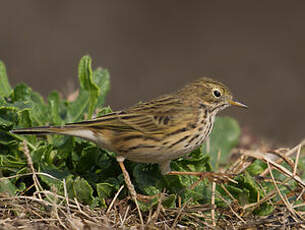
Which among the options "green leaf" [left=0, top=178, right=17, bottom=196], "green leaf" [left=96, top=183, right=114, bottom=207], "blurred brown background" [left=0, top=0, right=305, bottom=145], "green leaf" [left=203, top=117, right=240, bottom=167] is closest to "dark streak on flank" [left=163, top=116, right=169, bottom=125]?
"green leaf" [left=96, top=183, right=114, bottom=207]

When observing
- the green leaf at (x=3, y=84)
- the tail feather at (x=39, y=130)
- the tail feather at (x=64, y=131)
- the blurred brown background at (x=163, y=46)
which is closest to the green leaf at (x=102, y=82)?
the green leaf at (x=3, y=84)

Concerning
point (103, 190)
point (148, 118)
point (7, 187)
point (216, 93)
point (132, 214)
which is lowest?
point (132, 214)

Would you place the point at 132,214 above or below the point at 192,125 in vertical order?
below

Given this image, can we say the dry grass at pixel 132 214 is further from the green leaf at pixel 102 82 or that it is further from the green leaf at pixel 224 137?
the green leaf at pixel 102 82

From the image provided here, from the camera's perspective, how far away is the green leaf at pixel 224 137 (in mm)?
7492

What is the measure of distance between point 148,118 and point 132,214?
947mm

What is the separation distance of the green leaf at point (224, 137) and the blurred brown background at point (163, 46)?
4876mm

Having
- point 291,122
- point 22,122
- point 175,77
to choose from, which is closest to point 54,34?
point 175,77

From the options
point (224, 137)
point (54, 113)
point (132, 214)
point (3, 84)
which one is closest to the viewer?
point (132, 214)

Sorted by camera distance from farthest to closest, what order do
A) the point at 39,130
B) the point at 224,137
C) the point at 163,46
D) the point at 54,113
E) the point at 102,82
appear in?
1. the point at 163,46
2. the point at 224,137
3. the point at 102,82
4. the point at 54,113
5. the point at 39,130

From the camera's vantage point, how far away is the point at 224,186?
614 centimetres

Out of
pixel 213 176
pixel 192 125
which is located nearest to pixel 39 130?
pixel 192 125

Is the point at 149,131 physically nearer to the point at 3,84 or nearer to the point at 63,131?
the point at 63,131

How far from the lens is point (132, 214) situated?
222 inches
